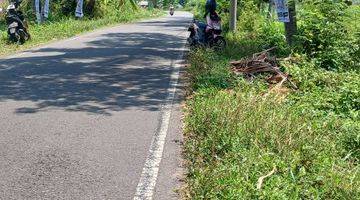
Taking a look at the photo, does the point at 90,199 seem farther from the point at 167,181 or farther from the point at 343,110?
the point at 343,110

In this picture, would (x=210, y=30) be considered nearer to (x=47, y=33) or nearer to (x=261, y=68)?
(x=261, y=68)

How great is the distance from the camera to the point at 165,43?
57.7ft

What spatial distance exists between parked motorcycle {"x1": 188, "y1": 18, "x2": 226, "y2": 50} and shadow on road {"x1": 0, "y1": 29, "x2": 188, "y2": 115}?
815 millimetres

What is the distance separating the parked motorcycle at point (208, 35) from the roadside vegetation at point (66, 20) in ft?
19.6

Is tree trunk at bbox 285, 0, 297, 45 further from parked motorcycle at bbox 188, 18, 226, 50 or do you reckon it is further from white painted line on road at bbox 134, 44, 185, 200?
white painted line on road at bbox 134, 44, 185, 200

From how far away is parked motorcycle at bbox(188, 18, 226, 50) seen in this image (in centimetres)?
1383

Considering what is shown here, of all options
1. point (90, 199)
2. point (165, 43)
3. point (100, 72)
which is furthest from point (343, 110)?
point (165, 43)

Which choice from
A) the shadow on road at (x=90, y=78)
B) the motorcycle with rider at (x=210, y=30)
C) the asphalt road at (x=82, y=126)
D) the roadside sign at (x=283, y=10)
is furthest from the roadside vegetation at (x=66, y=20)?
the roadside sign at (x=283, y=10)

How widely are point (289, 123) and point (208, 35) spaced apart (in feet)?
28.0

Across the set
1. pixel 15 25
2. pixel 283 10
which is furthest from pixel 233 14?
pixel 15 25

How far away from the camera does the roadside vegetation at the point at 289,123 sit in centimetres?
449

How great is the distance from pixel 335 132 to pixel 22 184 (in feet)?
13.5

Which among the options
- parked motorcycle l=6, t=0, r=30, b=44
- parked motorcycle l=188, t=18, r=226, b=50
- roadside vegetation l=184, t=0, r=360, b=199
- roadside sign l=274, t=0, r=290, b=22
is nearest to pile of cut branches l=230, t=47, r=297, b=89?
roadside vegetation l=184, t=0, r=360, b=199

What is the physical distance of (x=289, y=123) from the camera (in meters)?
5.93
